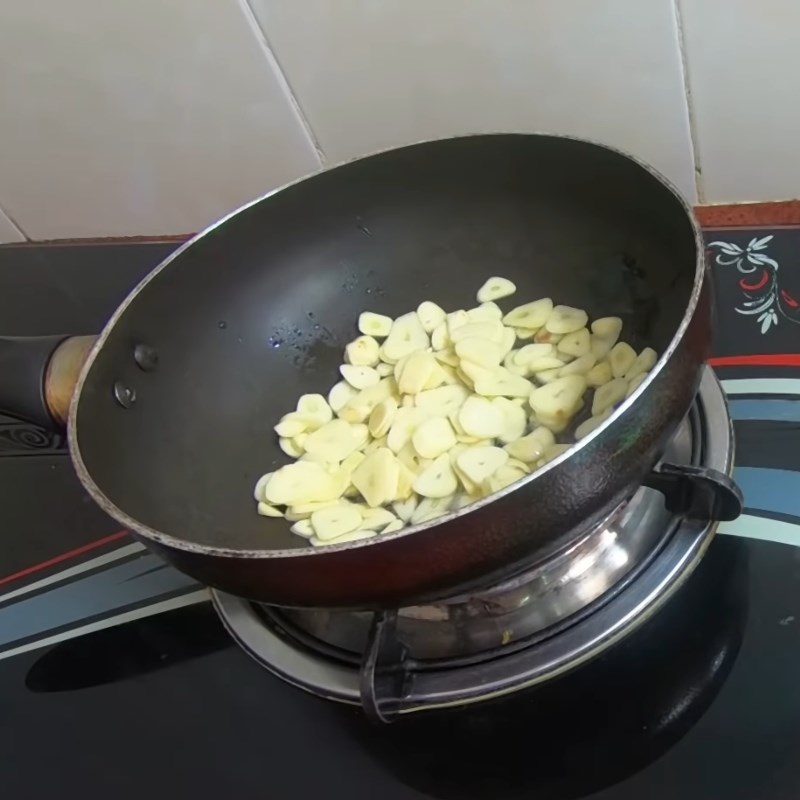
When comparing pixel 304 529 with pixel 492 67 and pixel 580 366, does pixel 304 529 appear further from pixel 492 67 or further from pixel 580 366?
pixel 492 67

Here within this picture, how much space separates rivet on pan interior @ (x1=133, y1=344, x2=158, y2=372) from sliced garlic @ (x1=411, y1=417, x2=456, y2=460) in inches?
7.4

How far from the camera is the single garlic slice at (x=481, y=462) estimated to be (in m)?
0.58

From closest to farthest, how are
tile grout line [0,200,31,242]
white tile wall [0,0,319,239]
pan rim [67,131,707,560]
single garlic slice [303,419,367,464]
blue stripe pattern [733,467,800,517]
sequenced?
pan rim [67,131,707,560], blue stripe pattern [733,467,800,517], single garlic slice [303,419,367,464], white tile wall [0,0,319,239], tile grout line [0,200,31,242]

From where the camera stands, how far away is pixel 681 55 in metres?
0.65

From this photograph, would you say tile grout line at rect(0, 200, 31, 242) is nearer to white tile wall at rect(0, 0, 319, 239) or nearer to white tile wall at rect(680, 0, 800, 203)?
white tile wall at rect(0, 0, 319, 239)

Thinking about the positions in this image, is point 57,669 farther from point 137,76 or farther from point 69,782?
point 137,76

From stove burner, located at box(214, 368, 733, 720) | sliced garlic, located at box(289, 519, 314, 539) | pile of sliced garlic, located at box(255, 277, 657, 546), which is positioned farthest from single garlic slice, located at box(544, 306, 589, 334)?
sliced garlic, located at box(289, 519, 314, 539)

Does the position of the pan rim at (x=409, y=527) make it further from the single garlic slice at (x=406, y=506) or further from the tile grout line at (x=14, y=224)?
the tile grout line at (x=14, y=224)

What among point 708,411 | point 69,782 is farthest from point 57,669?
point 708,411

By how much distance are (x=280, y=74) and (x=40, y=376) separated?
317 mm

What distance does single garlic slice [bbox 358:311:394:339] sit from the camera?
0.72 m

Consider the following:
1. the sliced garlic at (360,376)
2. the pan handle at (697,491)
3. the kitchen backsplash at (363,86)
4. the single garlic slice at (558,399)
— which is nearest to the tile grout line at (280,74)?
the kitchen backsplash at (363,86)

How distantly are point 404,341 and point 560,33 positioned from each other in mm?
238

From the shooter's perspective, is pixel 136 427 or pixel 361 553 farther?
pixel 136 427
